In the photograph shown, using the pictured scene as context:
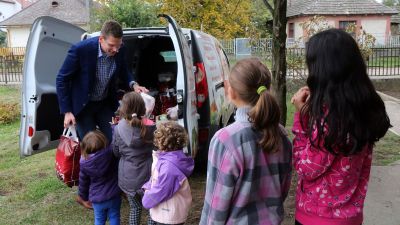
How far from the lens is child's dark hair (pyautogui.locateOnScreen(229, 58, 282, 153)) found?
7.39 feet

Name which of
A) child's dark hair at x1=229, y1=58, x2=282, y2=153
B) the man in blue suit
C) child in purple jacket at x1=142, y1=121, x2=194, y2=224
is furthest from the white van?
child's dark hair at x1=229, y1=58, x2=282, y2=153

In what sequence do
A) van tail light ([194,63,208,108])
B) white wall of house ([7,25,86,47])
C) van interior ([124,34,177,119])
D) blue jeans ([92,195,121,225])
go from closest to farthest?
blue jeans ([92,195,121,225]) → van tail light ([194,63,208,108]) → van interior ([124,34,177,119]) → white wall of house ([7,25,86,47])

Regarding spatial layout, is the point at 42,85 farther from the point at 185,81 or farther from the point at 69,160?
the point at 185,81

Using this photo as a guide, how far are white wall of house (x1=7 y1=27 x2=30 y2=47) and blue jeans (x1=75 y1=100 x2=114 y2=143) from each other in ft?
138

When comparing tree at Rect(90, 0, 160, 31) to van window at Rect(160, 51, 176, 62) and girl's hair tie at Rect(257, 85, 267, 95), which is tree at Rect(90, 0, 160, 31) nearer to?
van window at Rect(160, 51, 176, 62)

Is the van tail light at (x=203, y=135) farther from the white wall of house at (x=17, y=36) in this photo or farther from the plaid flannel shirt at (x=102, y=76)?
the white wall of house at (x=17, y=36)

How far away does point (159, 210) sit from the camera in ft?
11.1

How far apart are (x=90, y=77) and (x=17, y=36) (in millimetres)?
43110

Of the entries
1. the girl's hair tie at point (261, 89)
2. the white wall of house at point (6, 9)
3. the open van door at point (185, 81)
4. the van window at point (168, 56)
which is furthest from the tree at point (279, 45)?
the white wall of house at point (6, 9)

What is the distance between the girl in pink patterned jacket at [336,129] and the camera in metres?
2.19

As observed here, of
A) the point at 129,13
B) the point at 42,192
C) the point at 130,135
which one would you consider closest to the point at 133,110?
the point at 130,135

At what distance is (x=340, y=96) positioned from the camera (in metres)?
2.18

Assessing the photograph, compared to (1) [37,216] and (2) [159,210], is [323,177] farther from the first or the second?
(1) [37,216]

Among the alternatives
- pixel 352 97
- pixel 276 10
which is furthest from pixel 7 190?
pixel 352 97
